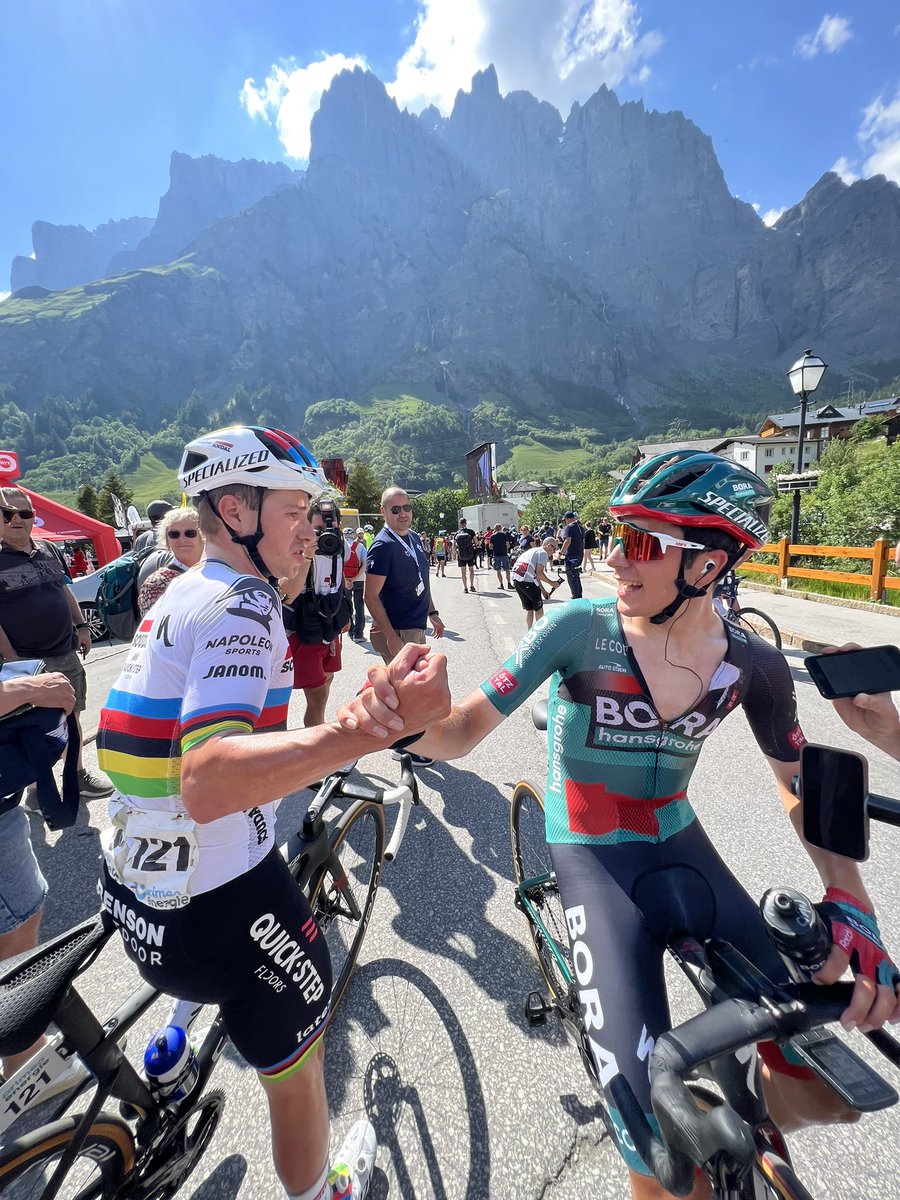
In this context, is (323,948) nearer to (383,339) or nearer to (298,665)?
(298,665)

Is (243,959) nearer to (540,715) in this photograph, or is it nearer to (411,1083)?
(411,1083)

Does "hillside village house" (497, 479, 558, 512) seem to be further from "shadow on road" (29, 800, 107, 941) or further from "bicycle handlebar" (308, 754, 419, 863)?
"bicycle handlebar" (308, 754, 419, 863)

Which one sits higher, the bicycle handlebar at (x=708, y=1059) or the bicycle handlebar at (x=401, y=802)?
the bicycle handlebar at (x=708, y=1059)

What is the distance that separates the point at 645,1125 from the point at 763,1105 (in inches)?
12.5

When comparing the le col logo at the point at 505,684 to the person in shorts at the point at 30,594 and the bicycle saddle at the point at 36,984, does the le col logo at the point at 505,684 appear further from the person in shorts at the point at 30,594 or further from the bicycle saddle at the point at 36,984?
the person in shorts at the point at 30,594

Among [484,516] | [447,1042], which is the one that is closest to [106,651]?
[447,1042]

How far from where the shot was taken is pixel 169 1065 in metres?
1.68

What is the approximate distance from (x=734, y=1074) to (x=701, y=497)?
5.68 feet

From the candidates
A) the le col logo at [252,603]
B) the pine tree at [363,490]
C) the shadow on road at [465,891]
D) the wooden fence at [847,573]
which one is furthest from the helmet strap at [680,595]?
the pine tree at [363,490]

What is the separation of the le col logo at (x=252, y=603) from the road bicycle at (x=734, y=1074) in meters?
1.23

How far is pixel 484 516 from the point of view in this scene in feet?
169

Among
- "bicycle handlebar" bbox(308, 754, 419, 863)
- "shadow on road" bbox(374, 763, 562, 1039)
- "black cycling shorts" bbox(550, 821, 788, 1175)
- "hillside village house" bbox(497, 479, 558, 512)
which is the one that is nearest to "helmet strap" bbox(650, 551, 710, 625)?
"black cycling shorts" bbox(550, 821, 788, 1175)

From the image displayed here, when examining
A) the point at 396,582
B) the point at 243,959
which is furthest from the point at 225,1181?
the point at 396,582

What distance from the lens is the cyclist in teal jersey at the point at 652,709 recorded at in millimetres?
1742
